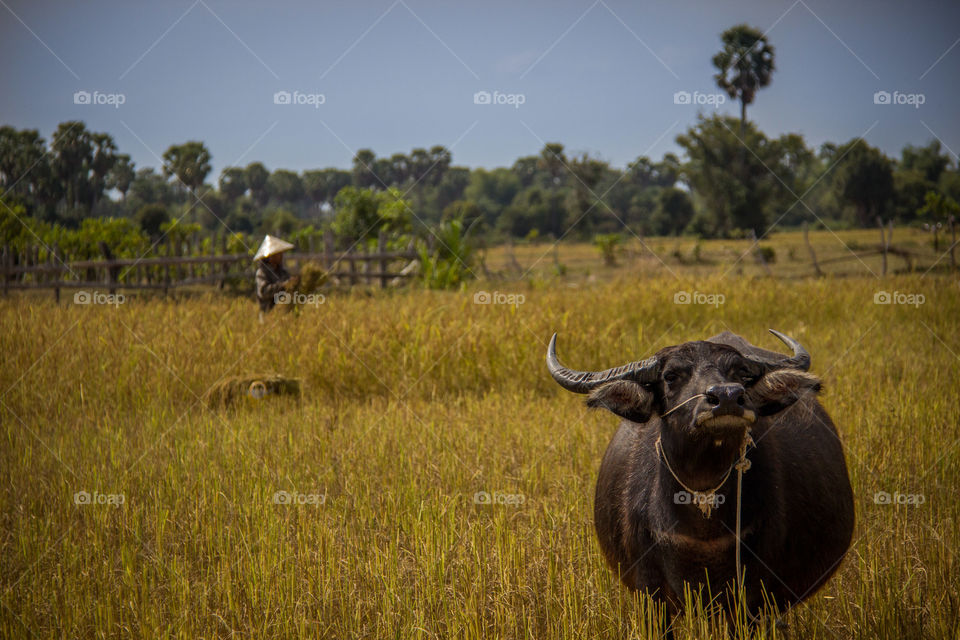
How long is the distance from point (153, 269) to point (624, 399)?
52.2 ft

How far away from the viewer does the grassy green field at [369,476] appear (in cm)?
272

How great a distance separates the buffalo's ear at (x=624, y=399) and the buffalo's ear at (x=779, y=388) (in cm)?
33

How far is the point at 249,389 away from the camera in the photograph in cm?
598

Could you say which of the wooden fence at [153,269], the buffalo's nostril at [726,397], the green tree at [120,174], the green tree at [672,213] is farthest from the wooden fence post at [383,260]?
the green tree at [672,213]

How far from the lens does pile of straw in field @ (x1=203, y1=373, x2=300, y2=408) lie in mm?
5941

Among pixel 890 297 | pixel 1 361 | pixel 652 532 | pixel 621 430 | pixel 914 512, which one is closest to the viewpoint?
pixel 652 532

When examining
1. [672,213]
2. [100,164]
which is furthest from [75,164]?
[672,213]

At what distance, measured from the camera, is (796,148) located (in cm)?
4916

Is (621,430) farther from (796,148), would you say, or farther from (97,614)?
(796,148)

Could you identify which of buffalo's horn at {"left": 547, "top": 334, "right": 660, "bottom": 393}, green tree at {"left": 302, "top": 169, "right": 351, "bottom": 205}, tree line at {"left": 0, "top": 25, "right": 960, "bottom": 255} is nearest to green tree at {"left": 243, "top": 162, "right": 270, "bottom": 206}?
tree line at {"left": 0, "top": 25, "right": 960, "bottom": 255}

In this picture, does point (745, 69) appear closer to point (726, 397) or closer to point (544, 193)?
point (544, 193)

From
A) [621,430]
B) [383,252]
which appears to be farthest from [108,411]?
[383,252]

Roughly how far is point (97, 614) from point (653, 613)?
2.28 m

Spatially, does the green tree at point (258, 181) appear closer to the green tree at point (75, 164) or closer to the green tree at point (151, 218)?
the green tree at point (151, 218)
